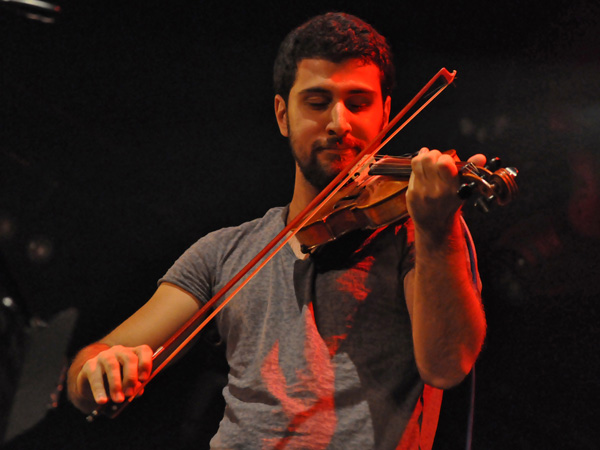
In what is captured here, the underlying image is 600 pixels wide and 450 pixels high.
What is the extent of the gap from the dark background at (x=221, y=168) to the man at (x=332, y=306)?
31cm

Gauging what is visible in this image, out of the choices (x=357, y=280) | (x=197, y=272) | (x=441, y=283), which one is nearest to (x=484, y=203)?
(x=441, y=283)

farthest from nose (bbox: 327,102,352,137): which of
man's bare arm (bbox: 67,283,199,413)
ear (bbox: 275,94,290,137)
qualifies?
man's bare arm (bbox: 67,283,199,413)

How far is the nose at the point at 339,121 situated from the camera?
119cm

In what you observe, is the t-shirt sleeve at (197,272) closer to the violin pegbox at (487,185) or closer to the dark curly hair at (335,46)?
the dark curly hair at (335,46)

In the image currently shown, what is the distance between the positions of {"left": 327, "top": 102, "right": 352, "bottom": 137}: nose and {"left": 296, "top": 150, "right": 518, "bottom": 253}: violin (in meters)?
0.10

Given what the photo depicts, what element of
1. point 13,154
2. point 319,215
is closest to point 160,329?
point 319,215

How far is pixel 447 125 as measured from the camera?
1541 mm

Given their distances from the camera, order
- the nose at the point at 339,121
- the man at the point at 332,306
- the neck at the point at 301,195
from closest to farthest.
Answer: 1. the man at the point at 332,306
2. the nose at the point at 339,121
3. the neck at the point at 301,195

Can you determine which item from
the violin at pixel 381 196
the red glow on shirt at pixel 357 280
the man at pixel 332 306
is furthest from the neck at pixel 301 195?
the red glow on shirt at pixel 357 280

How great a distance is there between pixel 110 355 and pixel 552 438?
97 cm

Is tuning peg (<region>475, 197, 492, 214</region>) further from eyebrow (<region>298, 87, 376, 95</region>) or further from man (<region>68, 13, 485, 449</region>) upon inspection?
eyebrow (<region>298, 87, 376, 95</region>)

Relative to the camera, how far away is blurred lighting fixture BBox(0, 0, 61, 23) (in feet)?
5.19

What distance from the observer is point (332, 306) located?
1110 mm

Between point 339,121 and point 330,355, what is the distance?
0.48 m
